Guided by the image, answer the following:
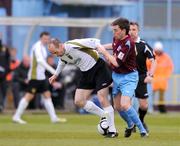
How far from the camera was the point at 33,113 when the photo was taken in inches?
1037

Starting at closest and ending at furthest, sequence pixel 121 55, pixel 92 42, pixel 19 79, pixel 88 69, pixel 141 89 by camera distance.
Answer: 1. pixel 121 55
2. pixel 92 42
3. pixel 88 69
4. pixel 141 89
5. pixel 19 79

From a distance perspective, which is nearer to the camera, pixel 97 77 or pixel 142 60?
pixel 97 77

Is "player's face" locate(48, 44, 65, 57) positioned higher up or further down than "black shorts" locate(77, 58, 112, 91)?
higher up

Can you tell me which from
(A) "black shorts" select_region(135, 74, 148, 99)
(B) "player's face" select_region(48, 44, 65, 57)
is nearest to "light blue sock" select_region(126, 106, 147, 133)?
(B) "player's face" select_region(48, 44, 65, 57)

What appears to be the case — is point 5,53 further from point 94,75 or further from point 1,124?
point 94,75

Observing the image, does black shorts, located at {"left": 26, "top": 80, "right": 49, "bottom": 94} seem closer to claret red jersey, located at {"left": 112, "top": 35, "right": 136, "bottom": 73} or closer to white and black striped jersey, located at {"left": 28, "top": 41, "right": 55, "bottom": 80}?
white and black striped jersey, located at {"left": 28, "top": 41, "right": 55, "bottom": 80}

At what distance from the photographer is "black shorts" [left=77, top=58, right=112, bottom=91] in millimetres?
15380

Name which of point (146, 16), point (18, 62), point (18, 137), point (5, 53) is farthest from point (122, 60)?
point (146, 16)

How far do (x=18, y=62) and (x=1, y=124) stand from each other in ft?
26.4

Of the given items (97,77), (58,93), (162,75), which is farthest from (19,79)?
(97,77)

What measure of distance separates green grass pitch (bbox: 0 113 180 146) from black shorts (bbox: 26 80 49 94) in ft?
2.62

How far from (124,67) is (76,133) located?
257 cm

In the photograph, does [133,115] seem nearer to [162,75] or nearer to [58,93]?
[58,93]

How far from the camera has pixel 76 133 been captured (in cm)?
1688
